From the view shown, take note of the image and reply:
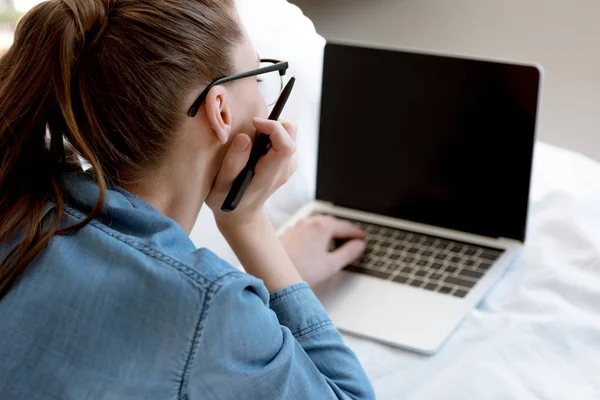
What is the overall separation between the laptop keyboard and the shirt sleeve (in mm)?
292

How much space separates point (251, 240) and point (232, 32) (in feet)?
0.77

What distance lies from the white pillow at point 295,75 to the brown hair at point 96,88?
0.55m

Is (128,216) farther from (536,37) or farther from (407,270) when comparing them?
(536,37)

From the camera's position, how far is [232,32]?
2.61ft

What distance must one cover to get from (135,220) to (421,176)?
605 mm

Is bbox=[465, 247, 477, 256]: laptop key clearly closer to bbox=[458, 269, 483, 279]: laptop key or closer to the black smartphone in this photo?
bbox=[458, 269, 483, 279]: laptop key

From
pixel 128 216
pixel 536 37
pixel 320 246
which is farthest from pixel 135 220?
pixel 536 37

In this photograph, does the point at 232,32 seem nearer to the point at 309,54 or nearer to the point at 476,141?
the point at 476,141

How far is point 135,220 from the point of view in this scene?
2.37 ft

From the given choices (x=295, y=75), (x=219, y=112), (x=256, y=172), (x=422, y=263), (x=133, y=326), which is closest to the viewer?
(x=133, y=326)

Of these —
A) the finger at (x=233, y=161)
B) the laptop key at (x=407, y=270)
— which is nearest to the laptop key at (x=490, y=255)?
the laptop key at (x=407, y=270)

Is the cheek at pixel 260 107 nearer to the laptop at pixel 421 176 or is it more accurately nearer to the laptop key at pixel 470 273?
the laptop at pixel 421 176

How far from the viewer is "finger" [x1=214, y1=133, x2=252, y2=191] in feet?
2.74

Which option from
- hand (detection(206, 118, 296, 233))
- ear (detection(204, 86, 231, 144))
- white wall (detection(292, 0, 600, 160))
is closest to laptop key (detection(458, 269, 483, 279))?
hand (detection(206, 118, 296, 233))
